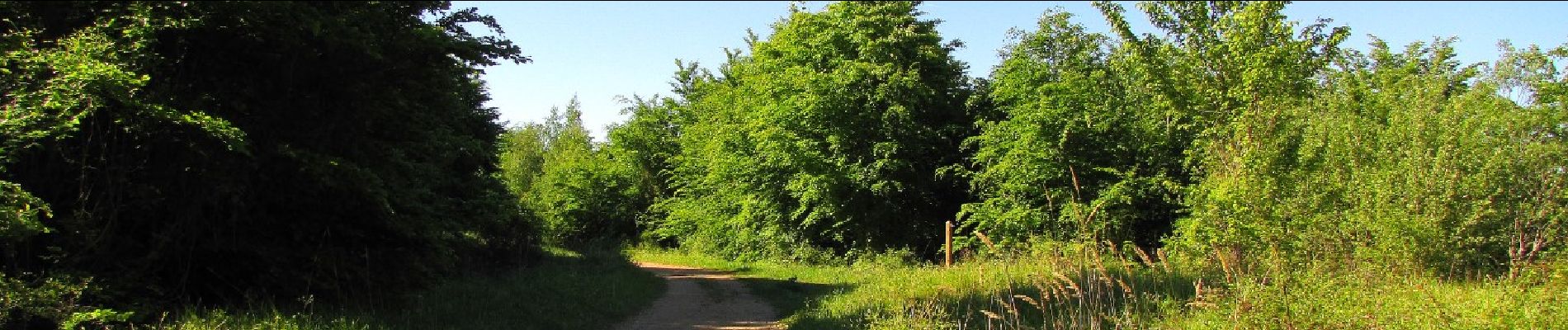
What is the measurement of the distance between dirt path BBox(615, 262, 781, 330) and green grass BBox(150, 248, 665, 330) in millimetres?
392

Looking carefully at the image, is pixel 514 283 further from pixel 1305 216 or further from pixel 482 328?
pixel 1305 216

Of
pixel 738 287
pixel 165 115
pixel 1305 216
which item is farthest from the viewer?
pixel 738 287

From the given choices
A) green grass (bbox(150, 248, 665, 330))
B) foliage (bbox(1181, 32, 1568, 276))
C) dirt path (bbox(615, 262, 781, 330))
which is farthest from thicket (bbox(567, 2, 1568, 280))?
green grass (bbox(150, 248, 665, 330))

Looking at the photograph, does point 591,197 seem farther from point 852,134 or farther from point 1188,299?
point 1188,299

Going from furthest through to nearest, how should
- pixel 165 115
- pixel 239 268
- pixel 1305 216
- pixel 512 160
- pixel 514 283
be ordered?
1. pixel 512 160
2. pixel 514 283
3. pixel 239 268
4. pixel 1305 216
5. pixel 165 115

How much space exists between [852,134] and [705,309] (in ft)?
42.7

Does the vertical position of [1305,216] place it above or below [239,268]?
above

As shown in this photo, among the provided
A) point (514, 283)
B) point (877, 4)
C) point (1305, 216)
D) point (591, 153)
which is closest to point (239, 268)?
point (514, 283)

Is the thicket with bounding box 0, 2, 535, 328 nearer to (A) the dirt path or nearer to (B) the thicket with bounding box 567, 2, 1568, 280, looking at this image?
(A) the dirt path

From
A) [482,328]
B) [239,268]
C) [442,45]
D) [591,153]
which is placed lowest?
[482,328]

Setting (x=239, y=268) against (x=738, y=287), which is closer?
(x=239, y=268)

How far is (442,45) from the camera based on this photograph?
29.6 ft

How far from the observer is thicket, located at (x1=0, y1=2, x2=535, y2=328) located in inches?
263

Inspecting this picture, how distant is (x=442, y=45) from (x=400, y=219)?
2.00 metres
